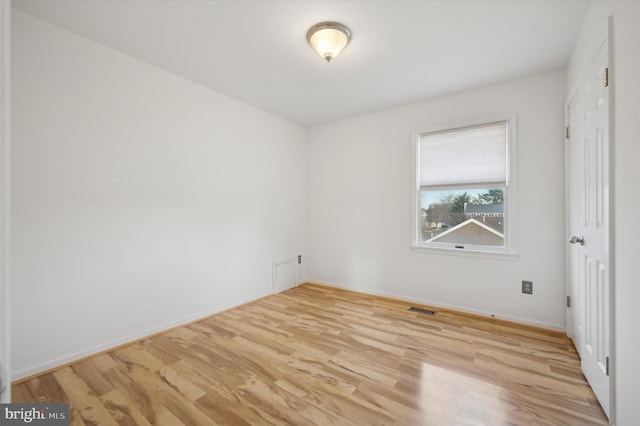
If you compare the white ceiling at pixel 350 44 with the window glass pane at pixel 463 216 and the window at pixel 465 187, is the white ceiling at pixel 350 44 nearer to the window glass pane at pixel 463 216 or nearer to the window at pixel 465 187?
the window at pixel 465 187

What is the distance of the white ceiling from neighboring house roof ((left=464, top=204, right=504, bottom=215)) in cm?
138

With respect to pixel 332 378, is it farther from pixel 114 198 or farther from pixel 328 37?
pixel 328 37

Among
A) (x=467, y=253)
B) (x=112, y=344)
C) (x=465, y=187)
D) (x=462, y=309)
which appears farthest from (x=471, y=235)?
(x=112, y=344)

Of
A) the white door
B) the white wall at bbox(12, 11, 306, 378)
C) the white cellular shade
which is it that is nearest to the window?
the white cellular shade

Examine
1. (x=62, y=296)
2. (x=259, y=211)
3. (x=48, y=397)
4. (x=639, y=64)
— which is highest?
(x=639, y=64)

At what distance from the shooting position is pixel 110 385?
187 cm

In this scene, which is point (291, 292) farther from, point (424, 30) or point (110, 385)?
point (424, 30)

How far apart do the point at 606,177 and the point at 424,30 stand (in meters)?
1.61

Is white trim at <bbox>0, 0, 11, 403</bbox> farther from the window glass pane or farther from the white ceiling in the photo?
the window glass pane

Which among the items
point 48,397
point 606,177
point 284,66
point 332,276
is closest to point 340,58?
point 284,66

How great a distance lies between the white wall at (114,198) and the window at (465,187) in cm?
236

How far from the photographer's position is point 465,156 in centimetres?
320

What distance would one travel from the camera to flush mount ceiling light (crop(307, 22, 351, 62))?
2045mm

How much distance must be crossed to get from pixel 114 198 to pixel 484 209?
3.85 metres
